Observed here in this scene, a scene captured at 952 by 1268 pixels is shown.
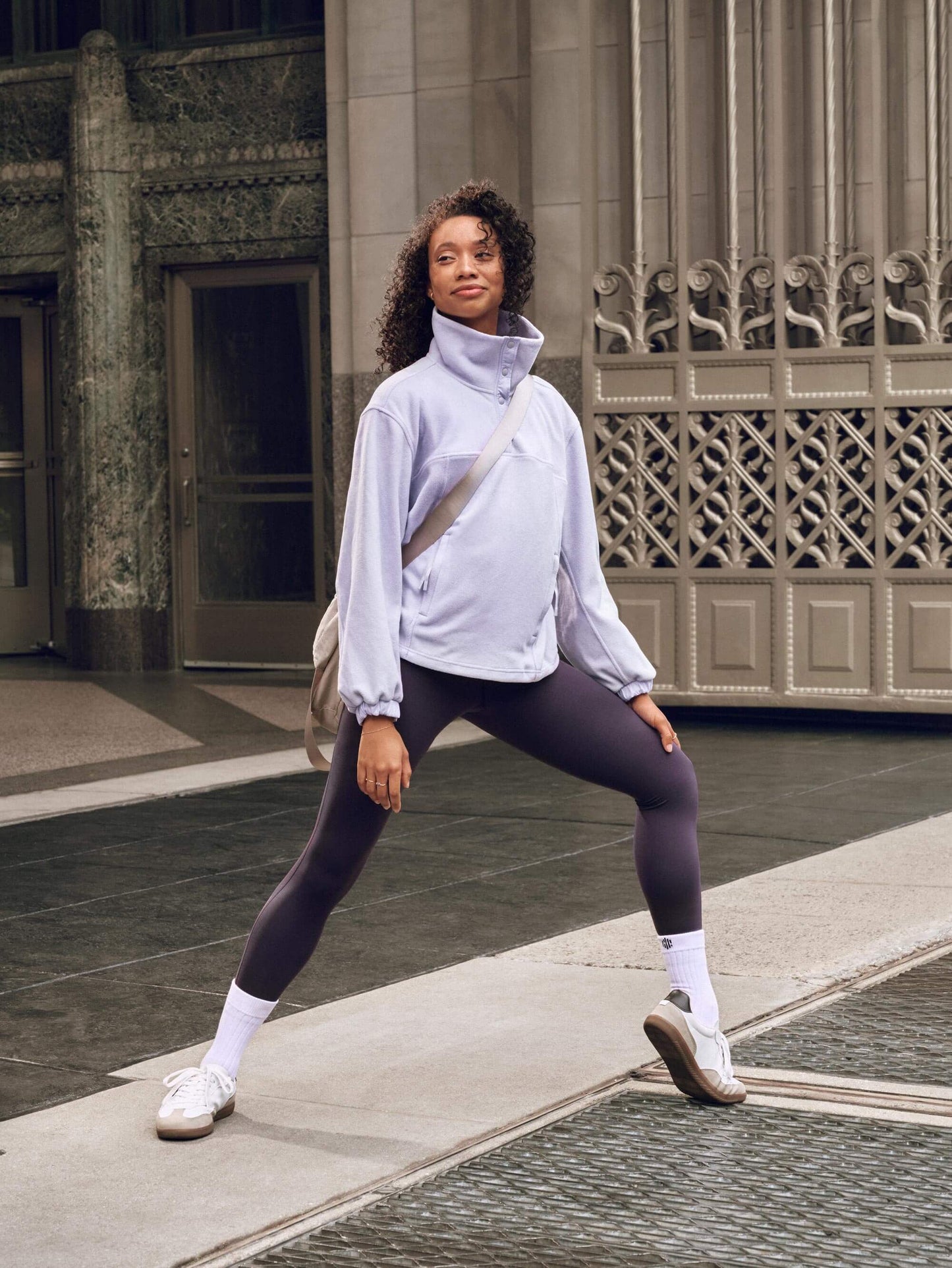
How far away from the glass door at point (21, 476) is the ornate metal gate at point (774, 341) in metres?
5.57

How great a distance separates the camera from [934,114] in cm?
1041

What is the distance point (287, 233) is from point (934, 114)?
4.98 meters

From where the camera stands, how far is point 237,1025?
→ 154 inches

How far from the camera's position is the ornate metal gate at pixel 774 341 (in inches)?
413

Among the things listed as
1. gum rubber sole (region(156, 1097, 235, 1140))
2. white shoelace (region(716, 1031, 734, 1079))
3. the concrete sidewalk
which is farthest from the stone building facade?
gum rubber sole (region(156, 1097, 235, 1140))

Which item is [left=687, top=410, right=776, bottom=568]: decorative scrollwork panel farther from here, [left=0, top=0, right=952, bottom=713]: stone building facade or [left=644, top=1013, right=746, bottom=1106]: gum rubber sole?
[left=644, top=1013, right=746, bottom=1106]: gum rubber sole

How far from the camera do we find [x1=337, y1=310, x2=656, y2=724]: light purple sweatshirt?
373cm

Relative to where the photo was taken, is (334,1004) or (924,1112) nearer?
(924,1112)

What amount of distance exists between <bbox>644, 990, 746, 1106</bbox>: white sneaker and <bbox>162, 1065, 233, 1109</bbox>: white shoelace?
0.85 metres

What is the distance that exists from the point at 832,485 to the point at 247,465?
5080 mm

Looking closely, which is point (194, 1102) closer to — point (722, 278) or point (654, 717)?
point (654, 717)

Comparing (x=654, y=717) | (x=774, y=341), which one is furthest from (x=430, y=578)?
(x=774, y=341)

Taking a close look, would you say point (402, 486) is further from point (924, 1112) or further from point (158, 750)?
point (158, 750)

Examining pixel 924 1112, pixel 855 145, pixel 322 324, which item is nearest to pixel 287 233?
pixel 322 324
